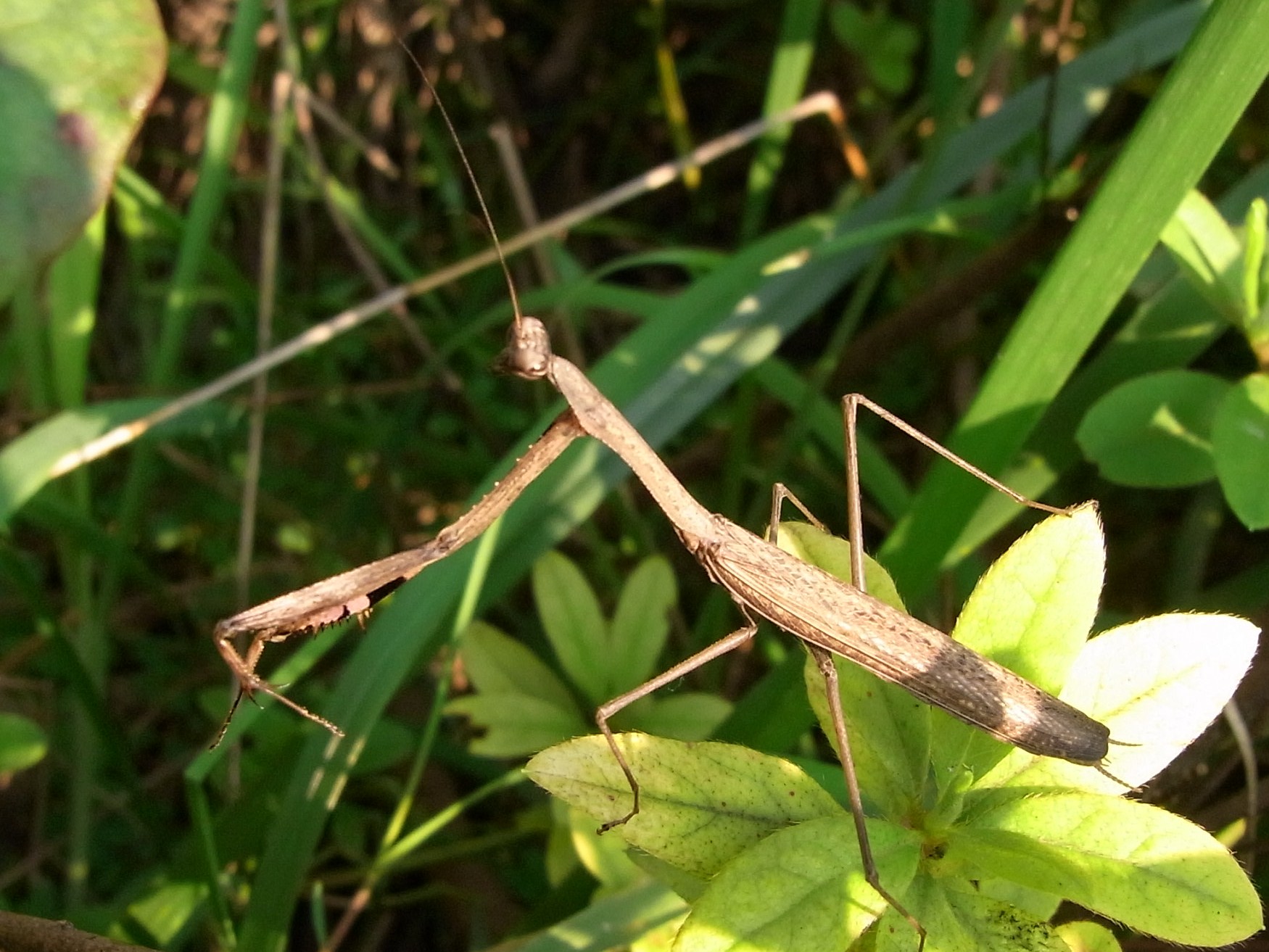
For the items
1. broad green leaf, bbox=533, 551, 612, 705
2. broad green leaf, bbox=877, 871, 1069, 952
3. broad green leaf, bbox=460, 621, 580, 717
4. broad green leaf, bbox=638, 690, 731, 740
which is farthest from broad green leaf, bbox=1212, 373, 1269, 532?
broad green leaf, bbox=460, 621, 580, 717

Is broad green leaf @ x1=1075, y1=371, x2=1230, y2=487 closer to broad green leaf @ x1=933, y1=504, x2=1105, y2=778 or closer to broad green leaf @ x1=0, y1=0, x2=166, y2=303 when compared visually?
broad green leaf @ x1=933, y1=504, x2=1105, y2=778

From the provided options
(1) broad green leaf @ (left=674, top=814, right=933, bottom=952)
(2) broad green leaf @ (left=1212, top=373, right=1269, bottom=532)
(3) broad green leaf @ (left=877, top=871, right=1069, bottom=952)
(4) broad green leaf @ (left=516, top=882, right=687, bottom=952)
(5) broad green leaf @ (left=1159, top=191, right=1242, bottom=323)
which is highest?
(5) broad green leaf @ (left=1159, top=191, right=1242, bottom=323)

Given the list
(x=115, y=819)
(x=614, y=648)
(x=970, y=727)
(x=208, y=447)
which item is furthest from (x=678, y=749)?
(x=208, y=447)

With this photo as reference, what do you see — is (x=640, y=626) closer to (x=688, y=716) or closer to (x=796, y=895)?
(x=688, y=716)

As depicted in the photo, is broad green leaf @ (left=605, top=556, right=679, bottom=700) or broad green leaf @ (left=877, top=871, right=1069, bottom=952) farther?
broad green leaf @ (left=605, top=556, right=679, bottom=700)

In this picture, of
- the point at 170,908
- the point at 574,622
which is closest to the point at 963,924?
the point at 574,622

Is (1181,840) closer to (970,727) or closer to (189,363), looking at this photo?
(970,727)
